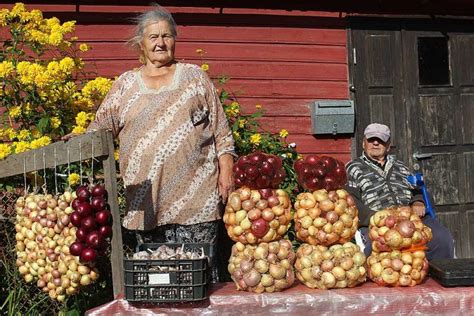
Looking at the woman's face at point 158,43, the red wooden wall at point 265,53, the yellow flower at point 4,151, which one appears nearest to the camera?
the woman's face at point 158,43

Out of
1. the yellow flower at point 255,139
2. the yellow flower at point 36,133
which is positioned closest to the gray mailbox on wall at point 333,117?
the yellow flower at point 255,139

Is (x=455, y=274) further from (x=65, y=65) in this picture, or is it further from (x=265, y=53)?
(x=265, y=53)

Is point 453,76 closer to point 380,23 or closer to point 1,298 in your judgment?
point 380,23

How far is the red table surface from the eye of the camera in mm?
2494

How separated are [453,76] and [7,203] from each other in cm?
433

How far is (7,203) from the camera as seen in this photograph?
13.6 feet

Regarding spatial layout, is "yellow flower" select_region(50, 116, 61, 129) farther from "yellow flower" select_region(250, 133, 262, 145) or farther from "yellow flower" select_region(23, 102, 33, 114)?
"yellow flower" select_region(250, 133, 262, 145)

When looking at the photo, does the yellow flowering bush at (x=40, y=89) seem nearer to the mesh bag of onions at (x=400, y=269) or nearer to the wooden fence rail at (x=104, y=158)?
the wooden fence rail at (x=104, y=158)

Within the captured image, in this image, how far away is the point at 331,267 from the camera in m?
2.59

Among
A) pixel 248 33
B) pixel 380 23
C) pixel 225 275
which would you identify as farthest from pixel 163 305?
pixel 380 23

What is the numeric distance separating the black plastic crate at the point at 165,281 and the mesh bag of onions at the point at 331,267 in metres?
0.45

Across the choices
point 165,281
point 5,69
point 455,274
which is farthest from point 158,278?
point 5,69

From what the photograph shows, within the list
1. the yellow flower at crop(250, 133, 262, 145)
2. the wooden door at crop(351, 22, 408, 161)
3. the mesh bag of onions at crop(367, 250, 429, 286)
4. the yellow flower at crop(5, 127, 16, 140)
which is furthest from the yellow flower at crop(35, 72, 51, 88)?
the wooden door at crop(351, 22, 408, 161)

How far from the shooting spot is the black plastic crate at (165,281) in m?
2.48
